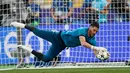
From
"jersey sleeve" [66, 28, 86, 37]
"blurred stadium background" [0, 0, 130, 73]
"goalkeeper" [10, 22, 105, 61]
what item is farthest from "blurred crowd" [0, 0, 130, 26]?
"jersey sleeve" [66, 28, 86, 37]

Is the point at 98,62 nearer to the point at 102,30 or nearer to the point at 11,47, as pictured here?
the point at 102,30

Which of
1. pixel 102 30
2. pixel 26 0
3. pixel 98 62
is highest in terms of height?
pixel 26 0

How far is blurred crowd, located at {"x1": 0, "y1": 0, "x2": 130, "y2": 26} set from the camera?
52.3ft

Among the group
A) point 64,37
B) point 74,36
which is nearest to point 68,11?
point 64,37

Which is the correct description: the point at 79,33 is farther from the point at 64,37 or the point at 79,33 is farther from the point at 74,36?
the point at 64,37

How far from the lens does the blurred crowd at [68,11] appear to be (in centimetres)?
1593

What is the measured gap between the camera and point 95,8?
52.6 ft

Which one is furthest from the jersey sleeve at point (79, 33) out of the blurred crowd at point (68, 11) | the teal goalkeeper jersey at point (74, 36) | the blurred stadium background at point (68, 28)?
the blurred crowd at point (68, 11)

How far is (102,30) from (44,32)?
111 inches

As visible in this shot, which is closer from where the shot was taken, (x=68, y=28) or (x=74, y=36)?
(x=74, y=36)

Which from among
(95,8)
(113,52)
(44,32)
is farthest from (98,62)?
(44,32)

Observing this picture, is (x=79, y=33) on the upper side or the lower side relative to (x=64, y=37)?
upper

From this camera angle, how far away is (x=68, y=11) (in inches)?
628

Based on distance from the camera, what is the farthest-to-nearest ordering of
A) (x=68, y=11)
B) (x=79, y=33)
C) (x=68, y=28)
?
(x=68, y=11), (x=68, y=28), (x=79, y=33)
